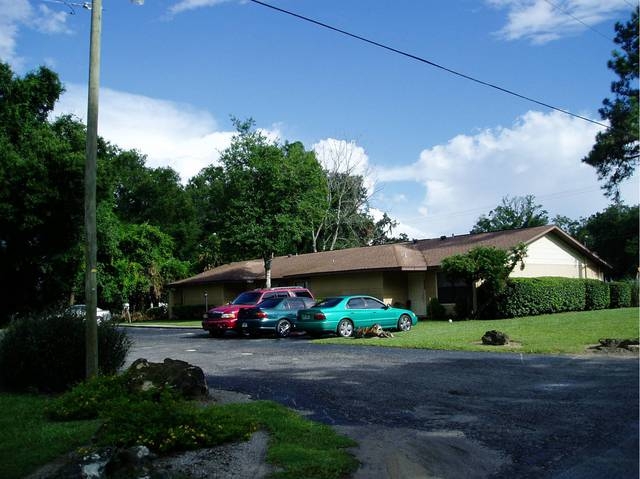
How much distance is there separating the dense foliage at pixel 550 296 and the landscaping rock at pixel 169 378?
2039 cm

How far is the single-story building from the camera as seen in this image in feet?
104

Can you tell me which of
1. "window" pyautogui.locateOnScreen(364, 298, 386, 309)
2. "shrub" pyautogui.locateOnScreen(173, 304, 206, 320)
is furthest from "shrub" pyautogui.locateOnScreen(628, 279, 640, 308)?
"shrub" pyautogui.locateOnScreen(173, 304, 206, 320)

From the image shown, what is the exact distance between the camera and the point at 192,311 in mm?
44844

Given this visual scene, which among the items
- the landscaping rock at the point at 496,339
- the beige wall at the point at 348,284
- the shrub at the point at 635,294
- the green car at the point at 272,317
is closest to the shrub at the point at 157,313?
the beige wall at the point at 348,284

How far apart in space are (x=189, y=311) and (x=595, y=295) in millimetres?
27578

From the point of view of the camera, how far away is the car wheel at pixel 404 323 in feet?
76.6

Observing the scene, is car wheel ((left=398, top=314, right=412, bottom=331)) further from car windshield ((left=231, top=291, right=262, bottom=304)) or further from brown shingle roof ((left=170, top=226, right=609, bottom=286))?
brown shingle roof ((left=170, top=226, right=609, bottom=286))

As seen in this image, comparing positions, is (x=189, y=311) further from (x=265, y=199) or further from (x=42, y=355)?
(x=42, y=355)

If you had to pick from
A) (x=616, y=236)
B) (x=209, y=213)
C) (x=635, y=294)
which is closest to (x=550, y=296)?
(x=635, y=294)

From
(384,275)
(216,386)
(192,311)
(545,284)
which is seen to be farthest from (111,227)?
(216,386)

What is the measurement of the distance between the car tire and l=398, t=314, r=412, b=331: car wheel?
2.19 metres

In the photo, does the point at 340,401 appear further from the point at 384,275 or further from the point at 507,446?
the point at 384,275

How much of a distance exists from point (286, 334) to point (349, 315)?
2927 millimetres

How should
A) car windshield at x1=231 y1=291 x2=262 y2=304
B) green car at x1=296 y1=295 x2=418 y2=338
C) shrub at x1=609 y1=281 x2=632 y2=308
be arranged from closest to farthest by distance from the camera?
green car at x1=296 y1=295 x2=418 y2=338, car windshield at x1=231 y1=291 x2=262 y2=304, shrub at x1=609 y1=281 x2=632 y2=308
